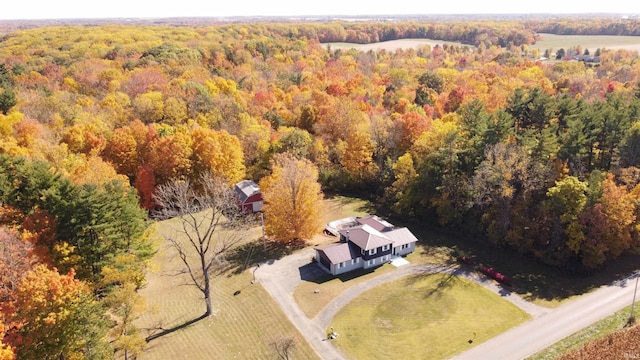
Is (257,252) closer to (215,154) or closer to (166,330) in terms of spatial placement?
(166,330)

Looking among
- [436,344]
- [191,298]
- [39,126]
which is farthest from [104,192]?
[436,344]

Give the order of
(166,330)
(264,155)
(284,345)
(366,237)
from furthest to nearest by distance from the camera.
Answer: (264,155) < (366,237) < (166,330) < (284,345)

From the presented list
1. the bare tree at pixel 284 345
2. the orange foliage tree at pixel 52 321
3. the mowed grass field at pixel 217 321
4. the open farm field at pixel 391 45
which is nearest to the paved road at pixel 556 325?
the bare tree at pixel 284 345

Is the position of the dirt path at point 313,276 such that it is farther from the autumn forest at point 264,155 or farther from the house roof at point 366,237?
the autumn forest at point 264,155

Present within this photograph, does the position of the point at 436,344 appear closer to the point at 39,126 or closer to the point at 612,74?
the point at 39,126

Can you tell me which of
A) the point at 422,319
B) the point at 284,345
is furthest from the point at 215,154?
the point at 422,319
